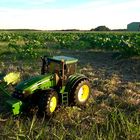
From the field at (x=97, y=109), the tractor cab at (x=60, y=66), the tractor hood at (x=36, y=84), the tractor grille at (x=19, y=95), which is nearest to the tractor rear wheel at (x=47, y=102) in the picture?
the field at (x=97, y=109)

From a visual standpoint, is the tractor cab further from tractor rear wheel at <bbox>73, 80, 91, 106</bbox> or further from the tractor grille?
the tractor grille

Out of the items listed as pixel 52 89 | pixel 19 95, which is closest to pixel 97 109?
pixel 52 89

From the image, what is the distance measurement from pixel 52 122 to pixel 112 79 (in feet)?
15.6

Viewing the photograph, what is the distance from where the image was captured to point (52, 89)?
25.9 ft

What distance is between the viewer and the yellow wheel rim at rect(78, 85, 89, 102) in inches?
343

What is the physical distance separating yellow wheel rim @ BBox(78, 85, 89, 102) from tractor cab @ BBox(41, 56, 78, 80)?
0.50 meters

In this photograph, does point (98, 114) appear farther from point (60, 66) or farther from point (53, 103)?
point (60, 66)

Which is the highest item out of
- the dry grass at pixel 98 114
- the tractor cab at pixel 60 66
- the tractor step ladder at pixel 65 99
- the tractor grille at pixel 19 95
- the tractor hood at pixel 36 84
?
the tractor cab at pixel 60 66

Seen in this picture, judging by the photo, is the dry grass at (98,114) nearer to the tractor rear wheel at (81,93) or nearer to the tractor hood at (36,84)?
the tractor rear wheel at (81,93)

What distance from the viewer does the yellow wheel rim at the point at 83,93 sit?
343 inches

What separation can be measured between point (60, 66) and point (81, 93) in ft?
3.07

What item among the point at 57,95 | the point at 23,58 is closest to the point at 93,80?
the point at 57,95

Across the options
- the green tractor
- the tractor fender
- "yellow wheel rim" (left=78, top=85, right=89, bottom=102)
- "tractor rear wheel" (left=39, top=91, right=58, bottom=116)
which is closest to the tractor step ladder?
the green tractor

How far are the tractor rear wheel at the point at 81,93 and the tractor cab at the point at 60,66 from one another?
0.37m
